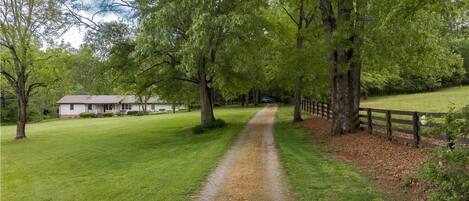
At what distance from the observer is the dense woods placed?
49.6ft

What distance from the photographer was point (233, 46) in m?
18.6

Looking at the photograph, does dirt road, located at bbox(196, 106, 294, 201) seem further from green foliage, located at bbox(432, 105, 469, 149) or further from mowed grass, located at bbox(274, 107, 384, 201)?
green foliage, located at bbox(432, 105, 469, 149)

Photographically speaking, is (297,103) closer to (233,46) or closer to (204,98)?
(204,98)

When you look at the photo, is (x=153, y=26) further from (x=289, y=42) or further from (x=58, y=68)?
(x=58, y=68)

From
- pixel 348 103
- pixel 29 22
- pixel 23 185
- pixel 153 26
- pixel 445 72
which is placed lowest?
pixel 23 185

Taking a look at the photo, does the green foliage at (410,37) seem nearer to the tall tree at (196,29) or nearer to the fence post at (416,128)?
the fence post at (416,128)

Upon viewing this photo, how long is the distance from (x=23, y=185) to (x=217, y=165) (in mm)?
5749

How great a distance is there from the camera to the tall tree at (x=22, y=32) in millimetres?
26953

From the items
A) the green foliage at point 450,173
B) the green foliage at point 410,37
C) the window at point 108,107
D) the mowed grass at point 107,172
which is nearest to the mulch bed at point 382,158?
the green foliage at point 450,173

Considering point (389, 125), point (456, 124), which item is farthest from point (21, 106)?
point (456, 124)

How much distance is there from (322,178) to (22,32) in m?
25.1

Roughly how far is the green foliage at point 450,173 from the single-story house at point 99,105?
7570 centimetres

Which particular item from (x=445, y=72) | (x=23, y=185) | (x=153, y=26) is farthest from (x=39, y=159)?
(x=445, y=72)

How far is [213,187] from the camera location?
29.0ft
